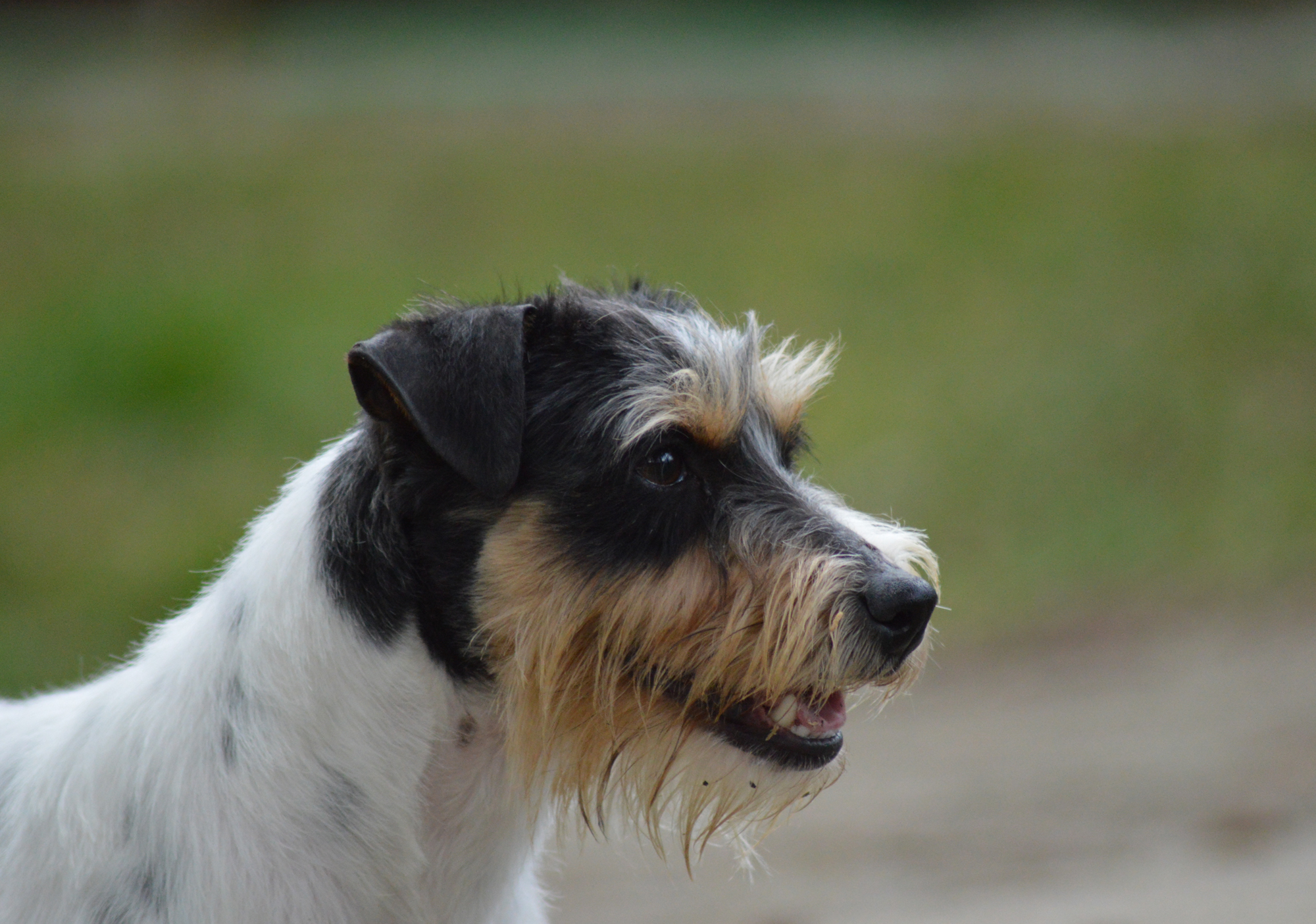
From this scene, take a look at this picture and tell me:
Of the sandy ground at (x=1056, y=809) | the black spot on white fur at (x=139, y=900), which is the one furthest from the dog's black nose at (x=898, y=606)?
the sandy ground at (x=1056, y=809)

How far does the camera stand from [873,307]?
14055mm

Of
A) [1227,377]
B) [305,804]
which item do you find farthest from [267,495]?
[1227,377]

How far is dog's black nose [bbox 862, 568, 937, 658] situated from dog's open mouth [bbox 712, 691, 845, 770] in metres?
0.26

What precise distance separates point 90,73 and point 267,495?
12.7 m

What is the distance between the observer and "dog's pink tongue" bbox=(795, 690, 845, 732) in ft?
11.3

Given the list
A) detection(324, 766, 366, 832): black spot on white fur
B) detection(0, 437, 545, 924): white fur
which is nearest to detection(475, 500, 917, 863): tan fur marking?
detection(0, 437, 545, 924): white fur

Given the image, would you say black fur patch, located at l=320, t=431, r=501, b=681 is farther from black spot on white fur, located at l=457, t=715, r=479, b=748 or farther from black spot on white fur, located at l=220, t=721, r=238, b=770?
black spot on white fur, located at l=220, t=721, r=238, b=770

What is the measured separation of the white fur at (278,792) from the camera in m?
3.14

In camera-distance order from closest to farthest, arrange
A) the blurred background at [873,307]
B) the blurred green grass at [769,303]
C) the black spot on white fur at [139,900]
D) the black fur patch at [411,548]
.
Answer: the black spot on white fur at [139,900] → the black fur patch at [411,548] → the blurred background at [873,307] → the blurred green grass at [769,303]

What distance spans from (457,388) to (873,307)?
37.0 ft

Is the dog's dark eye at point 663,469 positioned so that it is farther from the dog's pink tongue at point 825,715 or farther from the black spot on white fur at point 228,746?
the black spot on white fur at point 228,746

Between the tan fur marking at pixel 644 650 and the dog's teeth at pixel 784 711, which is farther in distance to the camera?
the dog's teeth at pixel 784 711

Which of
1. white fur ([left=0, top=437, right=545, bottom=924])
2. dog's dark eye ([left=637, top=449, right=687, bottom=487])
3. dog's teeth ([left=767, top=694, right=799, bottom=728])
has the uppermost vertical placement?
dog's dark eye ([left=637, top=449, right=687, bottom=487])

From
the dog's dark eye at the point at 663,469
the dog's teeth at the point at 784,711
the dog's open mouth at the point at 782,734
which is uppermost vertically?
the dog's dark eye at the point at 663,469
